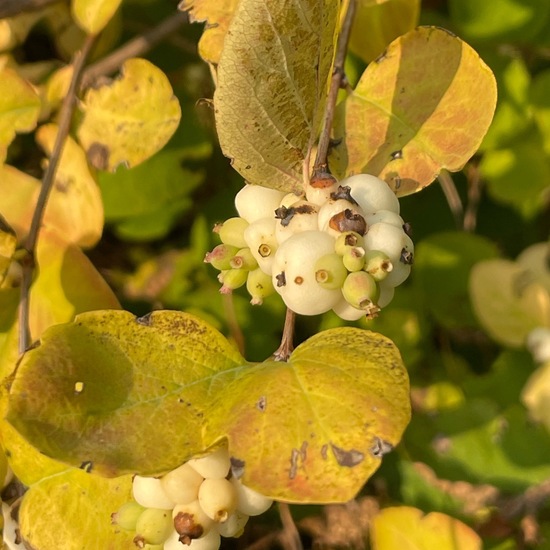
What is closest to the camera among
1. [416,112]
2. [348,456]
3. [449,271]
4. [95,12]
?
[348,456]

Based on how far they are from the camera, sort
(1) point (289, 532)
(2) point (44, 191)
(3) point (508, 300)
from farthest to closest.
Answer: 1. (3) point (508, 300)
2. (1) point (289, 532)
3. (2) point (44, 191)

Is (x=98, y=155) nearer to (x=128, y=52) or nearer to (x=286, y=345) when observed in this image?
(x=128, y=52)

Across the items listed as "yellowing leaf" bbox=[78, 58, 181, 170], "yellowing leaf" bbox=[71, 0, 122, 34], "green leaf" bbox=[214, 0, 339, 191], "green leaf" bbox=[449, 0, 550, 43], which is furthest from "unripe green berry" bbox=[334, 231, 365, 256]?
"green leaf" bbox=[449, 0, 550, 43]

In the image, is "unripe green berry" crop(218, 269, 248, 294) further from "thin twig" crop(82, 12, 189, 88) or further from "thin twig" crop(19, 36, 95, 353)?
"thin twig" crop(82, 12, 189, 88)

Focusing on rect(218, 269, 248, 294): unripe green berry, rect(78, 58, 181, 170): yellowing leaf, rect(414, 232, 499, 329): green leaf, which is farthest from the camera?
rect(414, 232, 499, 329): green leaf

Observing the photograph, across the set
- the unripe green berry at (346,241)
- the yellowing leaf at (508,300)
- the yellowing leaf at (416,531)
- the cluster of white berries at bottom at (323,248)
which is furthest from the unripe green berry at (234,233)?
the yellowing leaf at (508,300)

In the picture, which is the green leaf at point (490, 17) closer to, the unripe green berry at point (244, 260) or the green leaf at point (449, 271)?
the green leaf at point (449, 271)

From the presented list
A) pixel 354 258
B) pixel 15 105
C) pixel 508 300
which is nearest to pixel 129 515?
pixel 354 258
